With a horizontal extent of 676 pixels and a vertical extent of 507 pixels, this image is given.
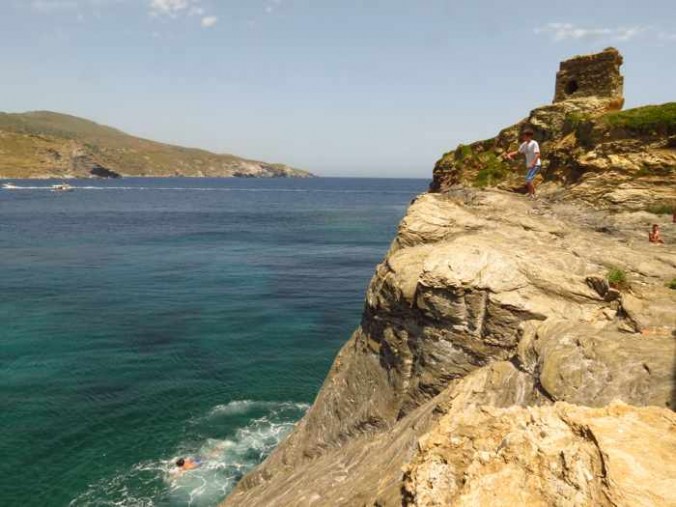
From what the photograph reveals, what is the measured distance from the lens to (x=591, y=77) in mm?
27016

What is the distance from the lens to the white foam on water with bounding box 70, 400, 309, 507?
2170 cm

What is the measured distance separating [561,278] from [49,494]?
918 inches

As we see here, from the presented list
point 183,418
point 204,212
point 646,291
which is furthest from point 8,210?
point 646,291

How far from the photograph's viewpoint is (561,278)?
1370 cm

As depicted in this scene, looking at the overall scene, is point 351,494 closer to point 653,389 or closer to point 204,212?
point 653,389

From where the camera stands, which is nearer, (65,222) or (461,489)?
(461,489)

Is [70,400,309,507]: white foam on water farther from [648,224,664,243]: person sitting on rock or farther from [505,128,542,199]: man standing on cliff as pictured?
[648,224,664,243]: person sitting on rock

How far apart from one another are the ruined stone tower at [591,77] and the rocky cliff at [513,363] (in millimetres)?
5263

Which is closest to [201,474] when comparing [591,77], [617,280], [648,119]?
[617,280]

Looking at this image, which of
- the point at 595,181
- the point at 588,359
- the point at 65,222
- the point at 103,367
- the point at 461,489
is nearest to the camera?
the point at 461,489

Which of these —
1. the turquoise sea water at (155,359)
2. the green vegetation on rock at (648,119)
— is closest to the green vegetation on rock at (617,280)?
the green vegetation on rock at (648,119)

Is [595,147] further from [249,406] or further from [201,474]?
[201,474]

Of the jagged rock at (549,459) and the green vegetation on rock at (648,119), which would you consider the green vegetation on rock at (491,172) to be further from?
the jagged rock at (549,459)

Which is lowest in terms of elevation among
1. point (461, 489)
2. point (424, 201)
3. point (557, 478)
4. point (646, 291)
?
point (461, 489)
